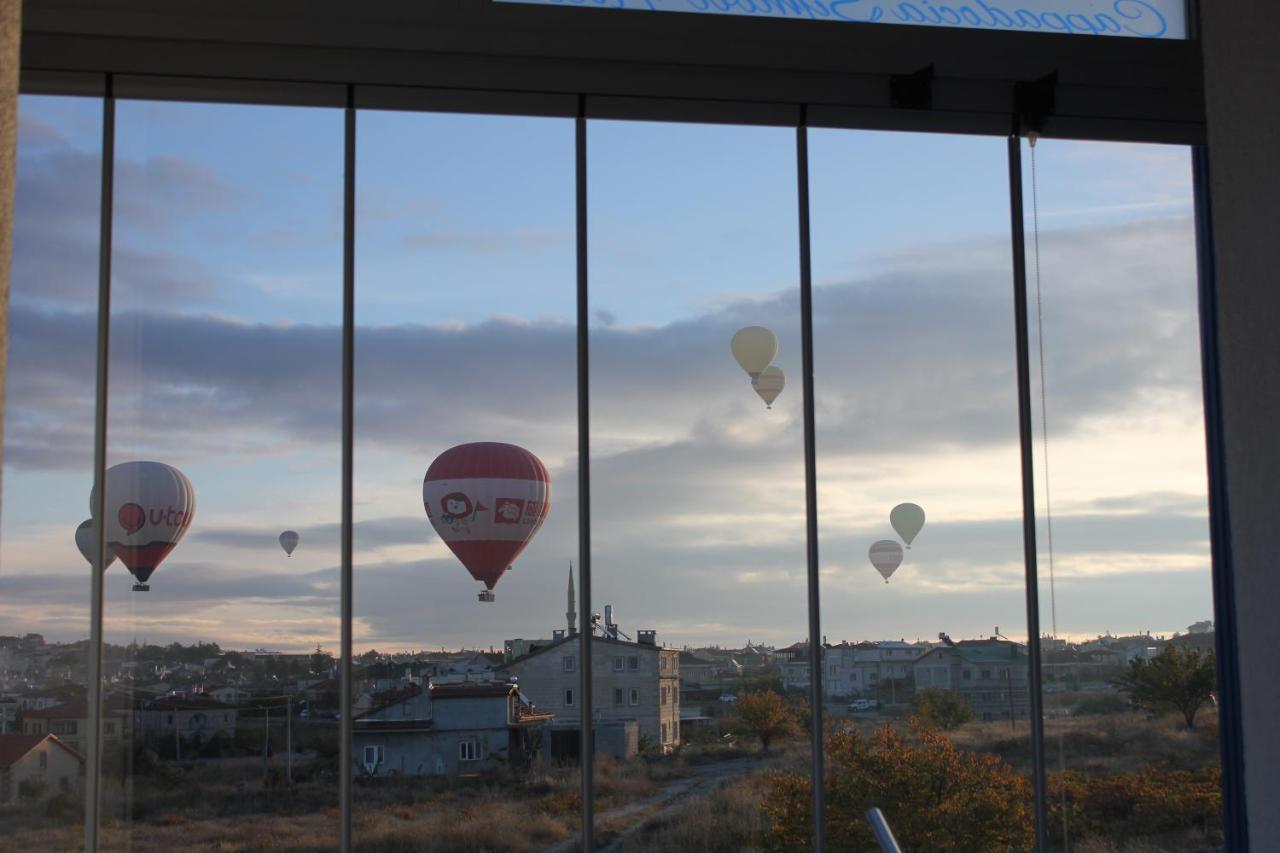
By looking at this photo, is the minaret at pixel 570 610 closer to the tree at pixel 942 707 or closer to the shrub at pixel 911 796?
the shrub at pixel 911 796

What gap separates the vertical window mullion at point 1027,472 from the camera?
4.37 m

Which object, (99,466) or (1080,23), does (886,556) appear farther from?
(99,466)

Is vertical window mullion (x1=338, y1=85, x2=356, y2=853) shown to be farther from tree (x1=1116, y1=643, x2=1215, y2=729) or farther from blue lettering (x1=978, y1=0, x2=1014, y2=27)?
tree (x1=1116, y1=643, x2=1215, y2=729)

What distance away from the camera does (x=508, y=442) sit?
5.12m

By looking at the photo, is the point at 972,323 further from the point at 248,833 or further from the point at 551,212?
the point at 248,833

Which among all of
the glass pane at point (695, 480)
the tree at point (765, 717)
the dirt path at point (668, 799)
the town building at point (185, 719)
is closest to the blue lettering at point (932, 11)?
the glass pane at point (695, 480)

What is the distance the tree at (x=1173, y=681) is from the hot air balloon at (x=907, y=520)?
1048mm

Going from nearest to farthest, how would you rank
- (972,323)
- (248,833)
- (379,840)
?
(248,833), (379,840), (972,323)

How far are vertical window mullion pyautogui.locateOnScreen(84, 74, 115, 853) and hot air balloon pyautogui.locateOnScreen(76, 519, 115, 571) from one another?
20 mm

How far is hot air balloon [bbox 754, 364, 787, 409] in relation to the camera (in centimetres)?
466

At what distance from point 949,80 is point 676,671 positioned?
2374mm

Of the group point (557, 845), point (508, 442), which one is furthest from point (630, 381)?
point (557, 845)

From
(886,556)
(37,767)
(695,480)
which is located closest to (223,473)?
(37,767)

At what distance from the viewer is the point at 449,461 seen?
17.4ft
